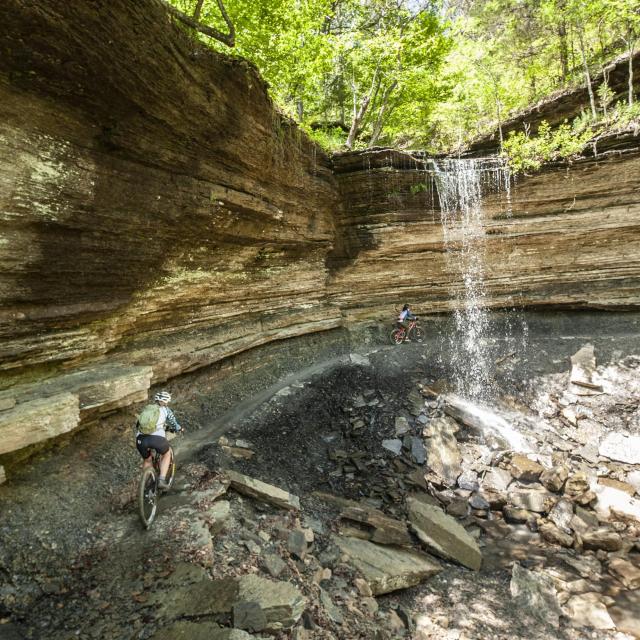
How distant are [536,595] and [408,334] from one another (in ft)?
36.1

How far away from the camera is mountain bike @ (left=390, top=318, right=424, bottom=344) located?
1634 cm

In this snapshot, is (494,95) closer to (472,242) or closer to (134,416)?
(472,242)

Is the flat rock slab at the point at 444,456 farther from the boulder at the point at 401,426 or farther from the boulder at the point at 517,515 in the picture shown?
the boulder at the point at 517,515

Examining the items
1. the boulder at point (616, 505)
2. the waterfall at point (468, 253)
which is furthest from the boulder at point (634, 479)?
the waterfall at point (468, 253)

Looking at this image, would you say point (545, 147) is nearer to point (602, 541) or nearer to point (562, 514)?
point (562, 514)

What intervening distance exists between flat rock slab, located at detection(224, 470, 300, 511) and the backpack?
2.07 m

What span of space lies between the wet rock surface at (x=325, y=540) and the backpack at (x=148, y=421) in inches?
57.0

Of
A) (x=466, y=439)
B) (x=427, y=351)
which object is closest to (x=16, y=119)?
(x=466, y=439)

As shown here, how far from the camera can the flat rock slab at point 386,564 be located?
6125mm

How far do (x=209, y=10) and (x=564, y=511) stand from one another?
19.6m

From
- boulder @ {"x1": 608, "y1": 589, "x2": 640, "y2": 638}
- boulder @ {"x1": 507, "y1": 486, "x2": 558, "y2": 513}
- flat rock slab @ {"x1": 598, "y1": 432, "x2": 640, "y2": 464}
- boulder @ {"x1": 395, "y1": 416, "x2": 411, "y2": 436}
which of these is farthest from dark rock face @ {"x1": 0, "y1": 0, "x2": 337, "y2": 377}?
flat rock slab @ {"x1": 598, "y1": 432, "x2": 640, "y2": 464}

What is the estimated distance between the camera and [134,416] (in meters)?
8.47

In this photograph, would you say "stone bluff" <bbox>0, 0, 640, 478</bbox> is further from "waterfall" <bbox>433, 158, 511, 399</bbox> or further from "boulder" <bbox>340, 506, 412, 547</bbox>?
"boulder" <bbox>340, 506, 412, 547</bbox>

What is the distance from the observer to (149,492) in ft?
18.8
